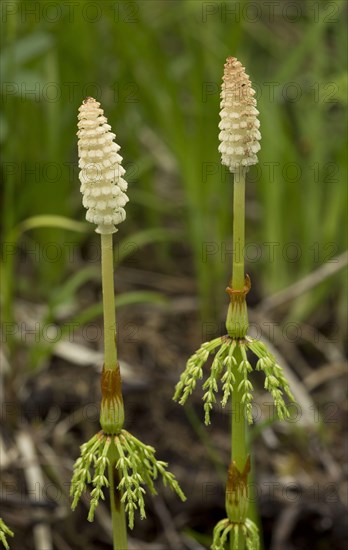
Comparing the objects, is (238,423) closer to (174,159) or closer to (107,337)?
(107,337)

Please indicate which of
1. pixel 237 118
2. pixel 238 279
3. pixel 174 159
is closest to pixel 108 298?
pixel 238 279

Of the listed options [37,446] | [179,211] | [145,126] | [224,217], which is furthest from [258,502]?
[145,126]

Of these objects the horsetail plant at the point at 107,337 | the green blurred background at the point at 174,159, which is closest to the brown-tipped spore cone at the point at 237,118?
the horsetail plant at the point at 107,337

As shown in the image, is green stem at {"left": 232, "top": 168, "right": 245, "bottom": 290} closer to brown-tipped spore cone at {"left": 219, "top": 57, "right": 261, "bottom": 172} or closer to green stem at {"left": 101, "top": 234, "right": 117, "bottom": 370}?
brown-tipped spore cone at {"left": 219, "top": 57, "right": 261, "bottom": 172}

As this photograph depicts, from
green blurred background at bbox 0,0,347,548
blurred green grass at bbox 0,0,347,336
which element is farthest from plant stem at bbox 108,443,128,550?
blurred green grass at bbox 0,0,347,336

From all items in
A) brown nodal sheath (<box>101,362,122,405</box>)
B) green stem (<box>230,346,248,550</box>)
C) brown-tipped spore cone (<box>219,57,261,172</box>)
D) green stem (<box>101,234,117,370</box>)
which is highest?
brown-tipped spore cone (<box>219,57,261,172</box>)

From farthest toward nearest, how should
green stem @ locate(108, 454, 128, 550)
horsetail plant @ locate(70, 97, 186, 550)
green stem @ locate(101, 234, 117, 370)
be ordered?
green stem @ locate(108, 454, 128, 550) → green stem @ locate(101, 234, 117, 370) → horsetail plant @ locate(70, 97, 186, 550)

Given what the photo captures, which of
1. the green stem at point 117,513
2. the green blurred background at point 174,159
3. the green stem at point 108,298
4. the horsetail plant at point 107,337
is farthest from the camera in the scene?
the green blurred background at point 174,159

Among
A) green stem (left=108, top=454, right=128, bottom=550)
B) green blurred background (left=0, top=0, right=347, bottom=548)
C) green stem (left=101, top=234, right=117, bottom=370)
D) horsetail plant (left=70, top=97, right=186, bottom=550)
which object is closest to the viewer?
horsetail plant (left=70, top=97, right=186, bottom=550)

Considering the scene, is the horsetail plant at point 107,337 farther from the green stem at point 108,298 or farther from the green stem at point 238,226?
the green stem at point 238,226
